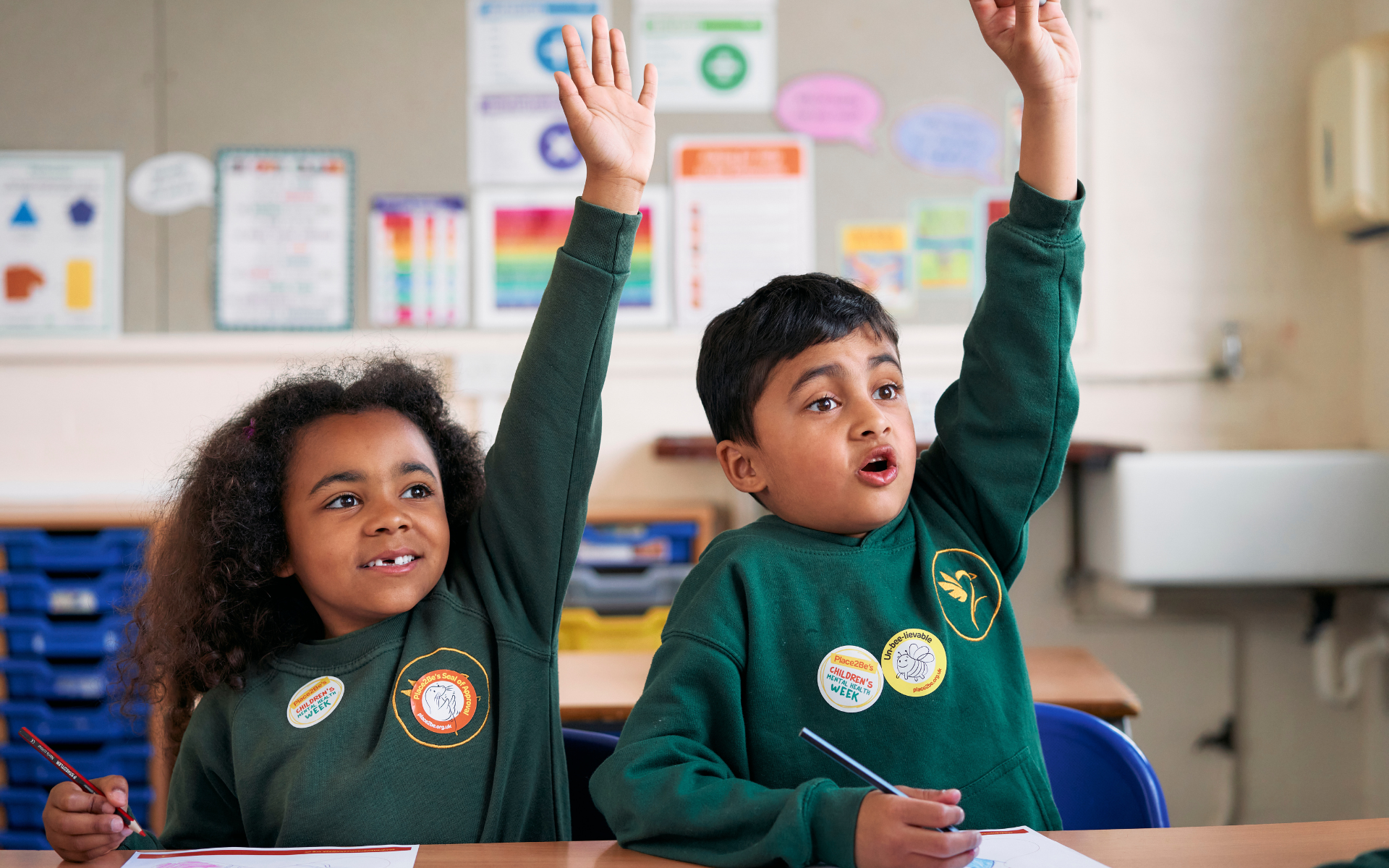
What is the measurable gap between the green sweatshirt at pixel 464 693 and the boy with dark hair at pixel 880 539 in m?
0.15

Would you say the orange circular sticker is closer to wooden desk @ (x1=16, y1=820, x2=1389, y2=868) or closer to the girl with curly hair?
the girl with curly hair

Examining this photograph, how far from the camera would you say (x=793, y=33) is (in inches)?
103

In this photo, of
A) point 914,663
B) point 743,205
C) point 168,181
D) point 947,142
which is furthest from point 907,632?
point 168,181

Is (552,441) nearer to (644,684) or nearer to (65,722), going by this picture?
(644,684)

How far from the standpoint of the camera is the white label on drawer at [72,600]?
2221 mm

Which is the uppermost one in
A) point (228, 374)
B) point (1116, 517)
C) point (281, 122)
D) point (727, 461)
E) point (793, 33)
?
point (793, 33)

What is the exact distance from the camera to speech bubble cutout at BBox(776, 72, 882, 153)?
260 cm

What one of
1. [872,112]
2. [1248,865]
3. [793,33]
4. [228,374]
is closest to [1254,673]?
[872,112]

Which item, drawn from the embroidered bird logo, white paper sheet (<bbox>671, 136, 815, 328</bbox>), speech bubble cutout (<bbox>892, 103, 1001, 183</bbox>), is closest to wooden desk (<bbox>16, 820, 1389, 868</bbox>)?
the embroidered bird logo

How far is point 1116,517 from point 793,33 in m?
1.45

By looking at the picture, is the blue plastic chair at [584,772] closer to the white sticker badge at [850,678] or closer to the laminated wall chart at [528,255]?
the white sticker badge at [850,678]

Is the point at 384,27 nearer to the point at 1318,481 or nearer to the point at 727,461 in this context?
the point at 727,461

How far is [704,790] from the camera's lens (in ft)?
2.34

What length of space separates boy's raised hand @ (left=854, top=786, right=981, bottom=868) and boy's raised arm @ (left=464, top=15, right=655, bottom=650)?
1.48 feet
